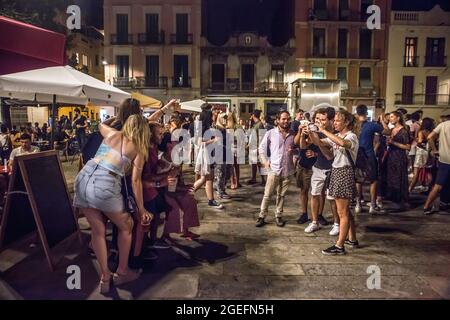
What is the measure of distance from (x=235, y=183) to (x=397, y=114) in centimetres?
364

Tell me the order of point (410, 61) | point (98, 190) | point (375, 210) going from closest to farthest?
point (98, 190) → point (375, 210) → point (410, 61)

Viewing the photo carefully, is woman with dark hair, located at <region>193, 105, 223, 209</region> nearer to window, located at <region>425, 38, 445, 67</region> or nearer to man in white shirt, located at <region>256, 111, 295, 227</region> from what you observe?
man in white shirt, located at <region>256, 111, 295, 227</region>

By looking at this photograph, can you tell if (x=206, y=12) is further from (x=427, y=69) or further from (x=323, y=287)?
(x=323, y=287)

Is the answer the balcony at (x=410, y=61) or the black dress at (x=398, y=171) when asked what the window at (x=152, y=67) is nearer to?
the balcony at (x=410, y=61)

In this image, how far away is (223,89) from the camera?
30172 millimetres

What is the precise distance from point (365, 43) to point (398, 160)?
27.3 metres

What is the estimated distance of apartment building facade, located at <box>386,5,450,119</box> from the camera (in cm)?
3042

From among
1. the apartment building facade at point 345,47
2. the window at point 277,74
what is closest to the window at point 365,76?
the apartment building facade at point 345,47

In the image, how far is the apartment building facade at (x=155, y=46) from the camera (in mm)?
29875

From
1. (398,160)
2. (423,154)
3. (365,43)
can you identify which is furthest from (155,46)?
(398,160)

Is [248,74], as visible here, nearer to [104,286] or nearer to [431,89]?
[431,89]

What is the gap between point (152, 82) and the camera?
3012cm

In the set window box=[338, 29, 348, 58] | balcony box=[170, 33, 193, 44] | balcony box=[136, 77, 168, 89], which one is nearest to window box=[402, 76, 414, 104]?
window box=[338, 29, 348, 58]

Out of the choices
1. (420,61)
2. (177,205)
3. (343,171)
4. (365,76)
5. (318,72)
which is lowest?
(177,205)
